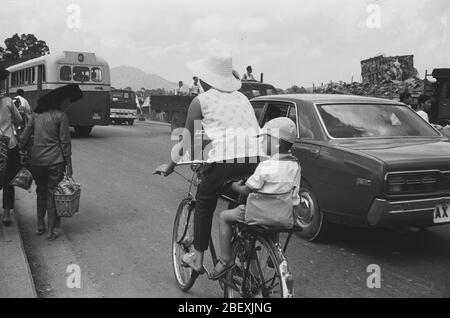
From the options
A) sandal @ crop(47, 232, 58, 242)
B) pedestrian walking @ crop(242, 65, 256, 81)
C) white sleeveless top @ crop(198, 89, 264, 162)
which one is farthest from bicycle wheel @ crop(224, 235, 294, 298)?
pedestrian walking @ crop(242, 65, 256, 81)

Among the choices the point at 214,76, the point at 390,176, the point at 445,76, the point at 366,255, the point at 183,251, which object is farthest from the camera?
the point at 445,76

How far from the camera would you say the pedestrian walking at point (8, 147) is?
18.9 feet

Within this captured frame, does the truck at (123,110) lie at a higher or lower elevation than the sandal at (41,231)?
higher

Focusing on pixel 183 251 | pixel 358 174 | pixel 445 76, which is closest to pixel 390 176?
pixel 358 174

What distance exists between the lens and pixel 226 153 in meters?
3.56

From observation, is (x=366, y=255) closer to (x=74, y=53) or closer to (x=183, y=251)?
(x=183, y=251)

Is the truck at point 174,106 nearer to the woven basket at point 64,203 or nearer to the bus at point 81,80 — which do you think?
the bus at point 81,80

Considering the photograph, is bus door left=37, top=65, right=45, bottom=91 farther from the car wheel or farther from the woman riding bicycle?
the woman riding bicycle

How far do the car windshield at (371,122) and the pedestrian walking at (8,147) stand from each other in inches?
141

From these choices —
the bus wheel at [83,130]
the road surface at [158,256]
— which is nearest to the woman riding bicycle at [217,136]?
the road surface at [158,256]

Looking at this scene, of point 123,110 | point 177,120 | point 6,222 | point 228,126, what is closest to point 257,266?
point 228,126

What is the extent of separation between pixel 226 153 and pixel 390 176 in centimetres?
183

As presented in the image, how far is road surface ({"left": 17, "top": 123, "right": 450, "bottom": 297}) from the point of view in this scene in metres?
4.15
